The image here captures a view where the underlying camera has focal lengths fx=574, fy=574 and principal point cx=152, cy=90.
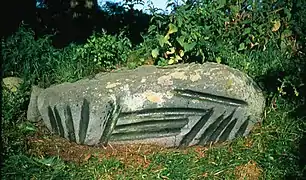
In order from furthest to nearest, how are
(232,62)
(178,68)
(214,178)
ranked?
1. (232,62)
2. (178,68)
3. (214,178)

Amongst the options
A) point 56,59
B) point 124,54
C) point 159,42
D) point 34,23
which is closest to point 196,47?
point 159,42

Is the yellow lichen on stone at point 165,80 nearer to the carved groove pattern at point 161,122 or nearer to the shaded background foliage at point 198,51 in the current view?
the carved groove pattern at point 161,122

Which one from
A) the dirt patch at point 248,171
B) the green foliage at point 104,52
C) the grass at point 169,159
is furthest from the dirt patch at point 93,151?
the green foliage at point 104,52

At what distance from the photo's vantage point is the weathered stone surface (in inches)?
188

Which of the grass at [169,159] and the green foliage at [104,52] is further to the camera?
the green foliage at [104,52]

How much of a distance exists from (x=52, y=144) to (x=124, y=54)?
1743 mm

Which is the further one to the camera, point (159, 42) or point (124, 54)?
point (124, 54)

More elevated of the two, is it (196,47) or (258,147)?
(196,47)

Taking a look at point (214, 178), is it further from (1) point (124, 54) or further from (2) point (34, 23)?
(2) point (34, 23)

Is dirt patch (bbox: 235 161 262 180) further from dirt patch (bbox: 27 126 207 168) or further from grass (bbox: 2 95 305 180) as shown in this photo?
→ dirt patch (bbox: 27 126 207 168)

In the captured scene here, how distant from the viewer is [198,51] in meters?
5.56

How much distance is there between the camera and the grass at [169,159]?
14.2 feet

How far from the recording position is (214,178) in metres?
4.31

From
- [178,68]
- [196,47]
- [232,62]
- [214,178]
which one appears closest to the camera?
[214,178]
